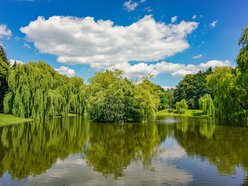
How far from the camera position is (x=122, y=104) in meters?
43.6

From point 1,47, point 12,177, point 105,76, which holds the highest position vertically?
point 1,47

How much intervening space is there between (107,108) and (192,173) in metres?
31.4

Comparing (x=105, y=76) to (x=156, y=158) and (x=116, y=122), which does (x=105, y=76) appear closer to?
(x=116, y=122)

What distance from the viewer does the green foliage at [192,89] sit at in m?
88.5

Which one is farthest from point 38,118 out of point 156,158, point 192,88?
point 192,88

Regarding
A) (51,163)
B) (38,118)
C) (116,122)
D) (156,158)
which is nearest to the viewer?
(51,163)

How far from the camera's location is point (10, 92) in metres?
45.8

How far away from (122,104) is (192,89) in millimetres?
53877

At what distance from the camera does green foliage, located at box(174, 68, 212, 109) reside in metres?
88.5

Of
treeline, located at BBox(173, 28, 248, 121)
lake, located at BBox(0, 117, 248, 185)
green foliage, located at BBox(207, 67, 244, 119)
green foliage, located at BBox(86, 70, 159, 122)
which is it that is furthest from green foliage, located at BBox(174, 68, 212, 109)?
lake, located at BBox(0, 117, 248, 185)

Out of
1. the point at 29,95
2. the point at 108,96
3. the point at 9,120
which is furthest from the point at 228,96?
the point at 9,120

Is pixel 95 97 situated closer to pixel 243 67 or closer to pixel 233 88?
pixel 233 88

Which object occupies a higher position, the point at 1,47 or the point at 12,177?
the point at 1,47

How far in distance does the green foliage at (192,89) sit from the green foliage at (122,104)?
45.1 m
